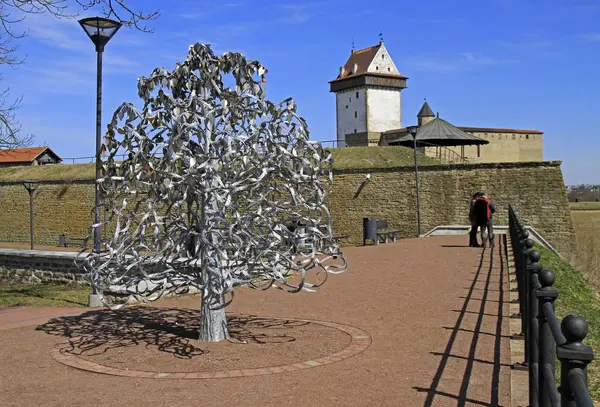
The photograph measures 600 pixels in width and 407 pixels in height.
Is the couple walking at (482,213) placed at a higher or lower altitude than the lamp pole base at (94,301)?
higher

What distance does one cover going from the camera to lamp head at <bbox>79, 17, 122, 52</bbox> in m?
9.62

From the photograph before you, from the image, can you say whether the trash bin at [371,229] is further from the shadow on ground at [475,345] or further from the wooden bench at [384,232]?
the shadow on ground at [475,345]

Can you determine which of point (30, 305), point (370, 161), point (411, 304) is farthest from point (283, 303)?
point (370, 161)

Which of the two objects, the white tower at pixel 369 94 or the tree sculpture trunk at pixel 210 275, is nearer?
the tree sculpture trunk at pixel 210 275

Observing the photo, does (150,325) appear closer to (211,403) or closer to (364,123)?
(211,403)

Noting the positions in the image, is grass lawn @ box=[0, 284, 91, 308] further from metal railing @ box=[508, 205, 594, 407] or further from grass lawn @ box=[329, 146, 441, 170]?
grass lawn @ box=[329, 146, 441, 170]

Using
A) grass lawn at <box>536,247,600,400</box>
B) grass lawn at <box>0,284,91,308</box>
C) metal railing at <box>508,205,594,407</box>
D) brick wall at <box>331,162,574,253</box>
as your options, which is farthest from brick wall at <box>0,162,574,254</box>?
metal railing at <box>508,205,594,407</box>

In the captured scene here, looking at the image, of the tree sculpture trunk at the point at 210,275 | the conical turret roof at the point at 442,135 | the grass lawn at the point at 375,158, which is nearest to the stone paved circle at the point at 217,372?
→ the tree sculpture trunk at the point at 210,275

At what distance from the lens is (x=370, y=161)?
30.8 m

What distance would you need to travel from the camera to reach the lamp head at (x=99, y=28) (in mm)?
9625

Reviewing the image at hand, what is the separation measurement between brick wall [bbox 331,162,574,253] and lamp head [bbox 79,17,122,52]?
18.3 metres

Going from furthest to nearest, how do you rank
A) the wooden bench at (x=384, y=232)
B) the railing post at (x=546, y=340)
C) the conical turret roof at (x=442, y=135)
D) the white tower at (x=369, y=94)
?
the white tower at (x=369, y=94) < the conical turret roof at (x=442, y=135) < the wooden bench at (x=384, y=232) < the railing post at (x=546, y=340)

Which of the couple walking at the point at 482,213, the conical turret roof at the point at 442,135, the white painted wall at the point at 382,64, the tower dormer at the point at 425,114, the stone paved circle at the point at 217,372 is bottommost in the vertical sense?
the stone paved circle at the point at 217,372

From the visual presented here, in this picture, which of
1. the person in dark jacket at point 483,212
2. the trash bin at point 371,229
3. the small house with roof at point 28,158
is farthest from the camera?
the small house with roof at point 28,158
